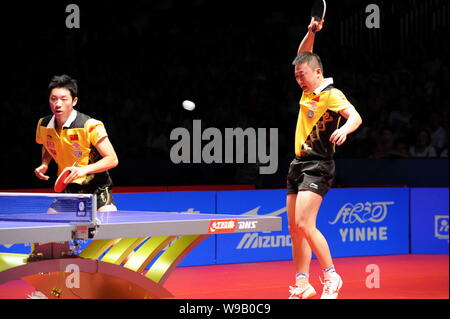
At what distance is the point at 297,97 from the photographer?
1218cm

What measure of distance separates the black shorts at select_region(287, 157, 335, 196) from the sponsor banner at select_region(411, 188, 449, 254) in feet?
16.4

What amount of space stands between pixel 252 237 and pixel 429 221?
2.39m

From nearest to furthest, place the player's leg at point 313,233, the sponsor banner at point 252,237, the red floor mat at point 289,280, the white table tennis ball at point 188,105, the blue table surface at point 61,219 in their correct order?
the blue table surface at point 61,219 < the player's leg at point 313,233 < the red floor mat at point 289,280 < the sponsor banner at point 252,237 < the white table tennis ball at point 188,105

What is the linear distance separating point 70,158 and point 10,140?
20.2ft

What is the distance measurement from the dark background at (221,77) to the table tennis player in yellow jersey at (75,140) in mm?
4319

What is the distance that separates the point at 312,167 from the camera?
5.25 meters

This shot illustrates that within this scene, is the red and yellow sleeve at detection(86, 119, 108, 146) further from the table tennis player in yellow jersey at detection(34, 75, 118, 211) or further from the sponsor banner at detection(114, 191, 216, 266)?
the sponsor banner at detection(114, 191, 216, 266)

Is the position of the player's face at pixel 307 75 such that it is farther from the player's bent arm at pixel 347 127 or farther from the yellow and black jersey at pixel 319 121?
the player's bent arm at pixel 347 127

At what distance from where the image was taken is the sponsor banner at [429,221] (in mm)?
9961

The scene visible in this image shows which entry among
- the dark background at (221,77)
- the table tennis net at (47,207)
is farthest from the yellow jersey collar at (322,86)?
the dark background at (221,77)

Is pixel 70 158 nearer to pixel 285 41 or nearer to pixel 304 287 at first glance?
pixel 304 287

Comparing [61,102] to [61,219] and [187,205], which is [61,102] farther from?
[187,205]

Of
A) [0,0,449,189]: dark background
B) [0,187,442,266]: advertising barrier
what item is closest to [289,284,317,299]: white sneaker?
[0,187,442,266]: advertising barrier

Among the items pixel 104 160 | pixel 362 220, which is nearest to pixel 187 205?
pixel 362 220
